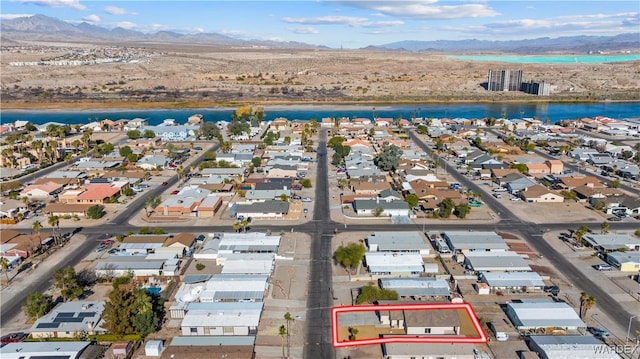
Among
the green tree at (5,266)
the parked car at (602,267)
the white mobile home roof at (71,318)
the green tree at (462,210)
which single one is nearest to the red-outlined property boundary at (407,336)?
the parked car at (602,267)

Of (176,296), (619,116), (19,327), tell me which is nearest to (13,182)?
(19,327)

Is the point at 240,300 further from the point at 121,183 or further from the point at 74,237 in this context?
the point at 121,183

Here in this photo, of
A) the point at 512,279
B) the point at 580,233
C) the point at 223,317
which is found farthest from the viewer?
the point at 580,233

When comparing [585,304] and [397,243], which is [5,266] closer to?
[397,243]

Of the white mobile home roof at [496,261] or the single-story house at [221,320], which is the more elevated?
the white mobile home roof at [496,261]

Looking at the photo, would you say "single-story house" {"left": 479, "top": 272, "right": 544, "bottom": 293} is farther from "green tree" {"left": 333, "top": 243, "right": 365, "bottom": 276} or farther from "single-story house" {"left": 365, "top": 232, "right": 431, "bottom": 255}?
"green tree" {"left": 333, "top": 243, "right": 365, "bottom": 276}

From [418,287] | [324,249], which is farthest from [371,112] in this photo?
[418,287]

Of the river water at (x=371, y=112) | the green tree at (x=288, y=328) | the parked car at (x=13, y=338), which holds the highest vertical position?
the river water at (x=371, y=112)

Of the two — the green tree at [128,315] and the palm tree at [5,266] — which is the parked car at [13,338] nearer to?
the green tree at [128,315]
